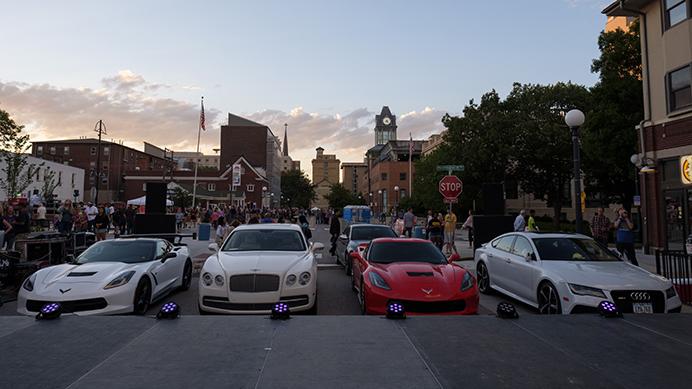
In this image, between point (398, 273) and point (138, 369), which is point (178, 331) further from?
point (398, 273)

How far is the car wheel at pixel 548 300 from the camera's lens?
6822mm

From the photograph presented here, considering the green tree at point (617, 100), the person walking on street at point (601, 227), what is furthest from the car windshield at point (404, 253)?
the green tree at point (617, 100)

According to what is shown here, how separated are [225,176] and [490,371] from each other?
8045cm

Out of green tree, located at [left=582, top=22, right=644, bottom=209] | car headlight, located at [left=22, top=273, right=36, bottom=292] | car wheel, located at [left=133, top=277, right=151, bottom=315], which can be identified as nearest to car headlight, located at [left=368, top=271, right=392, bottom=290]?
car wheel, located at [left=133, top=277, right=151, bottom=315]

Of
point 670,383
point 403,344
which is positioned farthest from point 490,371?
point 670,383

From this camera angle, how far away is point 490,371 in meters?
3.96

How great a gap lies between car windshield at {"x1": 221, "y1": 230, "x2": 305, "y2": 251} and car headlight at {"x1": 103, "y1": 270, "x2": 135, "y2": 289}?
1.57 metres

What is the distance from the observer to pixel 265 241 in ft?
27.2

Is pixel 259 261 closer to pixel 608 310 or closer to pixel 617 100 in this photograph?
pixel 608 310

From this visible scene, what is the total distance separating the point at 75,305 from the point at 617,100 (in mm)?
28351

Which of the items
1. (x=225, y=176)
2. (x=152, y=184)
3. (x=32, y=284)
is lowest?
(x=32, y=284)

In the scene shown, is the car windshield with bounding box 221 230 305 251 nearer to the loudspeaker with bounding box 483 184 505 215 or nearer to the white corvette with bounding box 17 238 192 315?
the white corvette with bounding box 17 238 192 315

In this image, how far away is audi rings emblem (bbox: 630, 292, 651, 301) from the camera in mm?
6469

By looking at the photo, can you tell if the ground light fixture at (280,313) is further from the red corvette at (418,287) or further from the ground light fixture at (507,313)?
the ground light fixture at (507,313)
